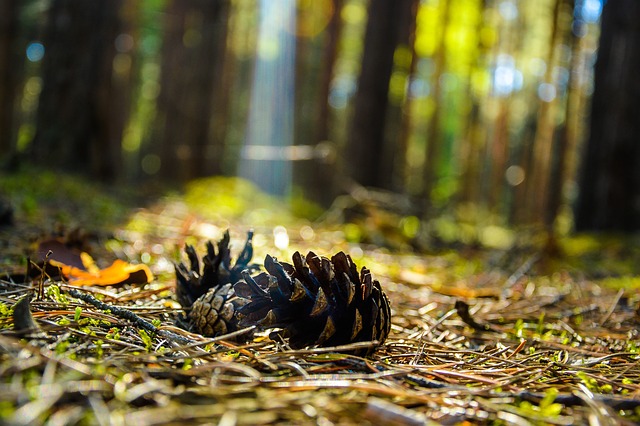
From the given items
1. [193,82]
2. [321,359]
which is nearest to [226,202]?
[193,82]

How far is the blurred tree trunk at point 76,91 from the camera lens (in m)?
6.23

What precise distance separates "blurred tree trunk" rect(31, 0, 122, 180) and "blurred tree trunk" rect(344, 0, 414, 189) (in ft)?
10.1

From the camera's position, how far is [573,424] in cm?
118

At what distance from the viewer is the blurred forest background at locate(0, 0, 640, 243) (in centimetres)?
645

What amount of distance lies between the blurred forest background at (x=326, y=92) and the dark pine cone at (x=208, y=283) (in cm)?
325

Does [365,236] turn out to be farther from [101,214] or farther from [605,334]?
[605,334]

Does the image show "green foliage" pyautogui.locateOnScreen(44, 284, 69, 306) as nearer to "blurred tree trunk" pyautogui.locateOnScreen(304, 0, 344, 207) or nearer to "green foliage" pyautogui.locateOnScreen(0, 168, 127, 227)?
"green foliage" pyautogui.locateOnScreen(0, 168, 127, 227)

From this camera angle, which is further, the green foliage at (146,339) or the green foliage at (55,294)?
the green foliage at (55,294)

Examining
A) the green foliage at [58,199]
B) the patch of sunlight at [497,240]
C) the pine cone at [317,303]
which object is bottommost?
the patch of sunlight at [497,240]

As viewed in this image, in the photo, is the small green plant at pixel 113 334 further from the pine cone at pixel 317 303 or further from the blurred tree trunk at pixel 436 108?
the blurred tree trunk at pixel 436 108

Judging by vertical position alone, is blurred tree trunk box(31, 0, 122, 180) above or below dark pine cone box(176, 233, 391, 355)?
above

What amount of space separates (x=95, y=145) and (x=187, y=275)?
16.8 ft

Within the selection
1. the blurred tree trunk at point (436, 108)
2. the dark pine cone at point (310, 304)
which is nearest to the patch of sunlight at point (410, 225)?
the dark pine cone at point (310, 304)

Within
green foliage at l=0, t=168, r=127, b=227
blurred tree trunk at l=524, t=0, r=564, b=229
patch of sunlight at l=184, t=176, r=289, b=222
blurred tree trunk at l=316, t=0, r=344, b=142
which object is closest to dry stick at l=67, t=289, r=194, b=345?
green foliage at l=0, t=168, r=127, b=227
